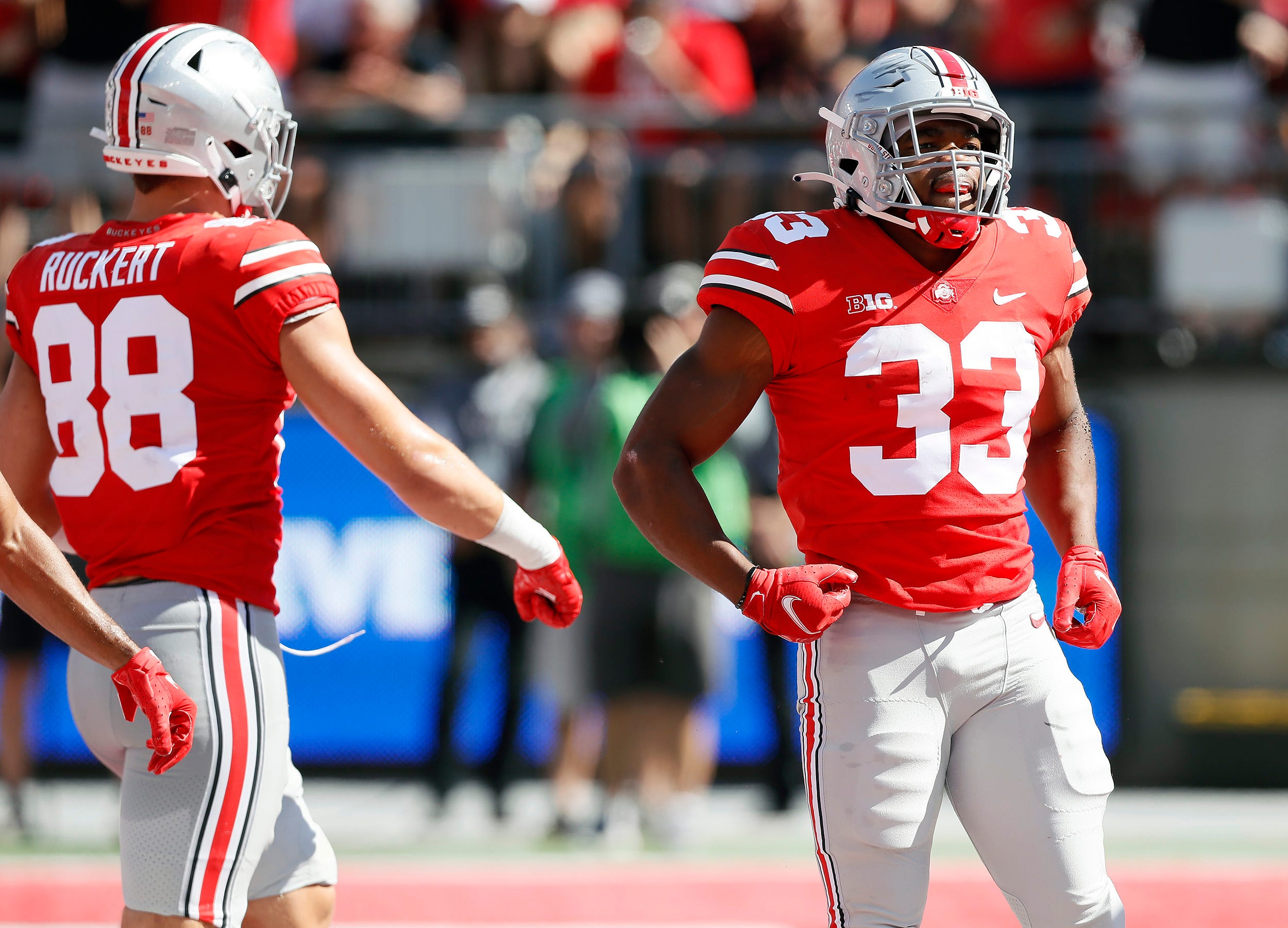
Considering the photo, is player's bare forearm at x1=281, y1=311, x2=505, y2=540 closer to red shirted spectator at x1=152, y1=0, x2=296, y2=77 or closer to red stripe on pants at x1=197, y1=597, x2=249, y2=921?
red stripe on pants at x1=197, y1=597, x2=249, y2=921

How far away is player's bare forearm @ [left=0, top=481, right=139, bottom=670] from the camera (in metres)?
2.62

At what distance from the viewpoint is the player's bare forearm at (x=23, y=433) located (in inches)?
120

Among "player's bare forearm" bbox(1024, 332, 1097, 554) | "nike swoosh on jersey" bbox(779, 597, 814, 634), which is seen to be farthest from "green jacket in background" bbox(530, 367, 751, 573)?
"nike swoosh on jersey" bbox(779, 597, 814, 634)

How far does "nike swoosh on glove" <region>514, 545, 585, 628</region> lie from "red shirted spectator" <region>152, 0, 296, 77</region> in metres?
5.53

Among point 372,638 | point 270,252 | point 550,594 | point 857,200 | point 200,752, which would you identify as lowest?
point 372,638

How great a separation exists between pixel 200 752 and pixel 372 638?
4666 mm

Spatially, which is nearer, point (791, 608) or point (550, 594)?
point (791, 608)

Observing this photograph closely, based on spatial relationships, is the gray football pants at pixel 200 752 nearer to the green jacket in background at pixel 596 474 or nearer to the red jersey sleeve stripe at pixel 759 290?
the red jersey sleeve stripe at pixel 759 290

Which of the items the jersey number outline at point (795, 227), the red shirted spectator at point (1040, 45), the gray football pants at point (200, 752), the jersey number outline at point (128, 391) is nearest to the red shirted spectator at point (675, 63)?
the red shirted spectator at point (1040, 45)

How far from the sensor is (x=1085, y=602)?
311cm

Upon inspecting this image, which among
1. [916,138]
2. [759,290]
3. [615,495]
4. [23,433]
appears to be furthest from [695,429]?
[615,495]

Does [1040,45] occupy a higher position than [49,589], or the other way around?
[1040,45]

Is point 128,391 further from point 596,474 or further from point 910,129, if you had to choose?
point 596,474

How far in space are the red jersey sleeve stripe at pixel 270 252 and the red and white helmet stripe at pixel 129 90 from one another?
42 cm
